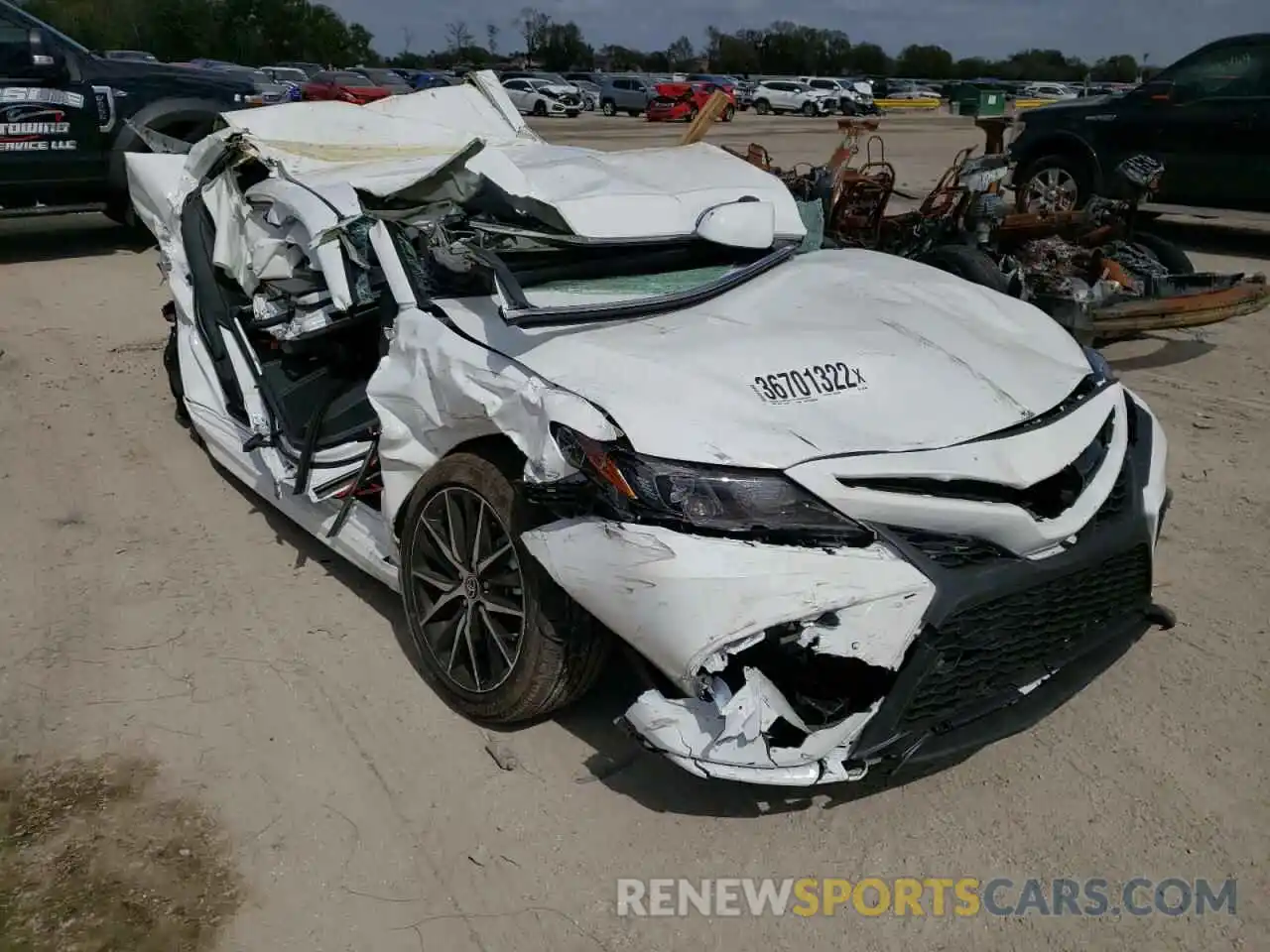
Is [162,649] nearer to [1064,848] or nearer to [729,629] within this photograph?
[729,629]

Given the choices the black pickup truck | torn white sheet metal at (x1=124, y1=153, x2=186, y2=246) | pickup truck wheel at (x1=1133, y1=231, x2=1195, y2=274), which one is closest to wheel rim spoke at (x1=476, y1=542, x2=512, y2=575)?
torn white sheet metal at (x1=124, y1=153, x2=186, y2=246)

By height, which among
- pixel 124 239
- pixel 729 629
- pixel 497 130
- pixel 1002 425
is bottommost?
pixel 124 239

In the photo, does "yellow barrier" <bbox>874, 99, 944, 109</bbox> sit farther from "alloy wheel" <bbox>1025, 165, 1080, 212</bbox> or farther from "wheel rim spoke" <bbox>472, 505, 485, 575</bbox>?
"wheel rim spoke" <bbox>472, 505, 485, 575</bbox>

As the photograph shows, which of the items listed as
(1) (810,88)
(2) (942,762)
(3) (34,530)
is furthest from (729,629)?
(1) (810,88)

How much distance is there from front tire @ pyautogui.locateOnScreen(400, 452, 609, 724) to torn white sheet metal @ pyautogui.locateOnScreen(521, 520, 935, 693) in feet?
1.10

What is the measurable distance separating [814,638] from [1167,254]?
589 centimetres

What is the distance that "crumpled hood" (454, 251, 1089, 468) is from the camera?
108 inches

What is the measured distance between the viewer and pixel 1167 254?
718 centimetres

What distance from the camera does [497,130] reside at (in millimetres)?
5402

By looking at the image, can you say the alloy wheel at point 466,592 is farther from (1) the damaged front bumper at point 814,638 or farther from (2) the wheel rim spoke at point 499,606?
(1) the damaged front bumper at point 814,638

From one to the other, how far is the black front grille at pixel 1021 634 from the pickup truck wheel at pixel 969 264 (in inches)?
125

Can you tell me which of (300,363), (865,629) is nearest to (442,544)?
(865,629)

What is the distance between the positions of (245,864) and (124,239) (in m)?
10.2

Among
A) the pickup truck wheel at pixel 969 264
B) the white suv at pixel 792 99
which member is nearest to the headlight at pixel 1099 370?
the pickup truck wheel at pixel 969 264
